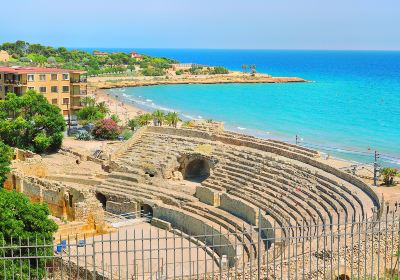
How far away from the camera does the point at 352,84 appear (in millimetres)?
129375

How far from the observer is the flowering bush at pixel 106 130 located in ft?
158

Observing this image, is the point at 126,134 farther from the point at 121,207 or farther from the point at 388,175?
the point at 388,175

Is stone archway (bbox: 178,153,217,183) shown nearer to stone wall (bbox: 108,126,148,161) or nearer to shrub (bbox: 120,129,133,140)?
stone wall (bbox: 108,126,148,161)

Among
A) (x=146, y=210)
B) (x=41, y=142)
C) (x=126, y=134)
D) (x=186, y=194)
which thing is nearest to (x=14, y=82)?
(x=126, y=134)

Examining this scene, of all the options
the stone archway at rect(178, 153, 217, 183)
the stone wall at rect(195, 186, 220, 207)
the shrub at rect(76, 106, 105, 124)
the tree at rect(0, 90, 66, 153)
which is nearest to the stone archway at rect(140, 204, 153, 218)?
the stone wall at rect(195, 186, 220, 207)

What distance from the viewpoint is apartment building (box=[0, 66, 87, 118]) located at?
52281 mm

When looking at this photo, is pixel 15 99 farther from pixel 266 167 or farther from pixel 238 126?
pixel 238 126

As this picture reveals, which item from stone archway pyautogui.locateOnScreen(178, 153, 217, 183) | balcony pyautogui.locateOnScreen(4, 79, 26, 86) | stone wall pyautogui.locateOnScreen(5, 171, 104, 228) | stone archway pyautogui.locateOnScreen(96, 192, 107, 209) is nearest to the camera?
stone wall pyautogui.locateOnScreen(5, 171, 104, 228)

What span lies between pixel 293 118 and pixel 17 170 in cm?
4616

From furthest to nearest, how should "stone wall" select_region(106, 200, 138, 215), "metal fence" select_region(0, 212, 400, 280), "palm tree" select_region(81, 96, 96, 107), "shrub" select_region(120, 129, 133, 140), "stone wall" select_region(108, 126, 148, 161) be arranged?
"palm tree" select_region(81, 96, 96, 107)
"shrub" select_region(120, 129, 133, 140)
"stone wall" select_region(108, 126, 148, 161)
"stone wall" select_region(106, 200, 138, 215)
"metal fence" select_region(0, 212, 400, 280)

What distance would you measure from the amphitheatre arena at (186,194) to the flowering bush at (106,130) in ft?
24.5

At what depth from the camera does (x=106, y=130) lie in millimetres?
48250

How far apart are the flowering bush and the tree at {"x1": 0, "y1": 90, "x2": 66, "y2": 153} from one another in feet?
18.9

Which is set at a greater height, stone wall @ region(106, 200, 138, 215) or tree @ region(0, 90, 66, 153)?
tree @ region(0, 90, 66, 153)
